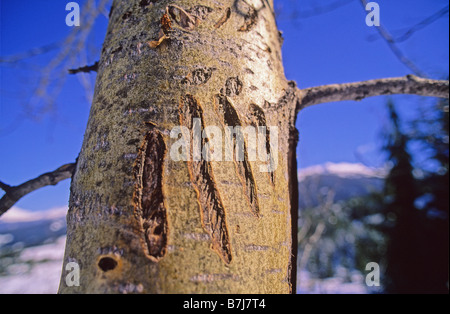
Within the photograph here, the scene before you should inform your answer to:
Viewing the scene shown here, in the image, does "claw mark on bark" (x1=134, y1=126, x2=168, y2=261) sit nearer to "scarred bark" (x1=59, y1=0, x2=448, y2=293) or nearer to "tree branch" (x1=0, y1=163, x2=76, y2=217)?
"scarred bark" (x1=59, y1=0, x2=448, y2=293)

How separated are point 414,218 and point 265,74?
529cm

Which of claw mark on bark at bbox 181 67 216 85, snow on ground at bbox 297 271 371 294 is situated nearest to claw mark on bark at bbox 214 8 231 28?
claw mark on bark at bbox 181 67 216 85

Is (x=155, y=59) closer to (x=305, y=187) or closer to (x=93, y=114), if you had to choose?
(x=93, y=114)

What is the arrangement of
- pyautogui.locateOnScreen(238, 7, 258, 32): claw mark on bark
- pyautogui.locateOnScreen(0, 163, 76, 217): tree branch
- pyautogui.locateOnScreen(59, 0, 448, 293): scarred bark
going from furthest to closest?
pyautogui.locateOnScreen(0, 163, 76, 217): tree branch < pyautogui.locateOnScreen(238, 7, 258, 32): claw mark on bark < pyautogui.locateOnScreen(59, 0, 448, 293): scarred bark

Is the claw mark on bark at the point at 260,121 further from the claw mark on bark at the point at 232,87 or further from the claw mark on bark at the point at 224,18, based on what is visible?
the claw mark on bark at the point at 224,18

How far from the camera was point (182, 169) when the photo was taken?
0.50 m

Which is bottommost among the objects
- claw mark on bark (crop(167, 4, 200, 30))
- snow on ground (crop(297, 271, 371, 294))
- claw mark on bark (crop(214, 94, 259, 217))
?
snow on ground (crop(297, 271, 371, 294))

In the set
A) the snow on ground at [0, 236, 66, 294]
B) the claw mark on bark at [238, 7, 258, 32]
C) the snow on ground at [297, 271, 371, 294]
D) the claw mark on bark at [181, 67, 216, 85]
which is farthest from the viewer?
the snow on ground at [297, 271, 371, 294]

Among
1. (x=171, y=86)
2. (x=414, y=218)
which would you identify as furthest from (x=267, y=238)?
(x=414, y=218)

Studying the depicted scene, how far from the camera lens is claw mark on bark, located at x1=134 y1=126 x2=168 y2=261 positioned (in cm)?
46

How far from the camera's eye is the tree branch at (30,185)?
0.80m

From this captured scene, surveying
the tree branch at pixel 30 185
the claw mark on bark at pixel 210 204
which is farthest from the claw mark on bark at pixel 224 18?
the tree branch at pixel 30 185
